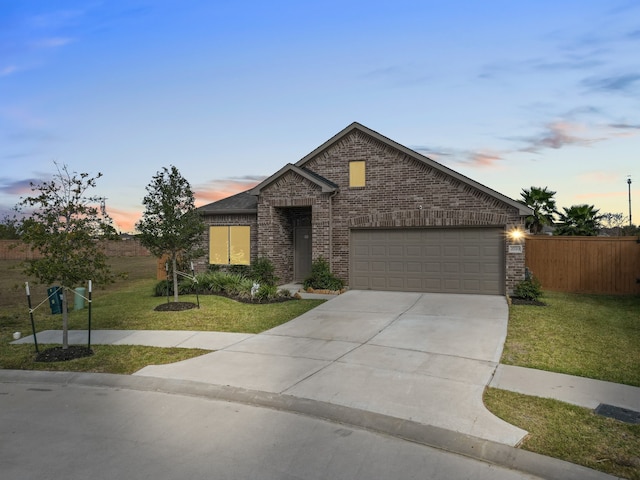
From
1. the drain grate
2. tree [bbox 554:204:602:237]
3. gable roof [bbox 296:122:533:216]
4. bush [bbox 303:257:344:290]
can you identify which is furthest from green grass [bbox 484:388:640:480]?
tree [bbox 554:204:602:237]

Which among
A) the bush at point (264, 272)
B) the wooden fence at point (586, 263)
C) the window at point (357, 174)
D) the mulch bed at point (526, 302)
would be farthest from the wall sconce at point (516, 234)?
the bush at point (264, 272)

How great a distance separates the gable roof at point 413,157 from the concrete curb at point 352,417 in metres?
11.8

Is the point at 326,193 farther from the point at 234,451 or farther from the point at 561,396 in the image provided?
the point at 234,451

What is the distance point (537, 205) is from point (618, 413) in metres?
20.7

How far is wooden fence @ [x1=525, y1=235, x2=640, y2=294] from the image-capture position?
17453mm

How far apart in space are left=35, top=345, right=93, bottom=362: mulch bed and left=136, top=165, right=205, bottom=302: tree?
5125mm

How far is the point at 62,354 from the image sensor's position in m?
8.88

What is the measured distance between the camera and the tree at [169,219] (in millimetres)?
13922

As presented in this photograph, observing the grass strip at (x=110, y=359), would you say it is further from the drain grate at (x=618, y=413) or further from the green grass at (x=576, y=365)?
the drain grate at (x=618, y=413)

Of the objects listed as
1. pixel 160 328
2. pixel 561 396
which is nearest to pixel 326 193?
pixel 160 328

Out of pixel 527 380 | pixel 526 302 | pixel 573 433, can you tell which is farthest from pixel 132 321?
pixel 526 302

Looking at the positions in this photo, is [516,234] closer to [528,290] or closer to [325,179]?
[528,290]

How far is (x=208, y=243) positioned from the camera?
20.1 m

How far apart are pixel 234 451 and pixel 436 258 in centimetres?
1277
